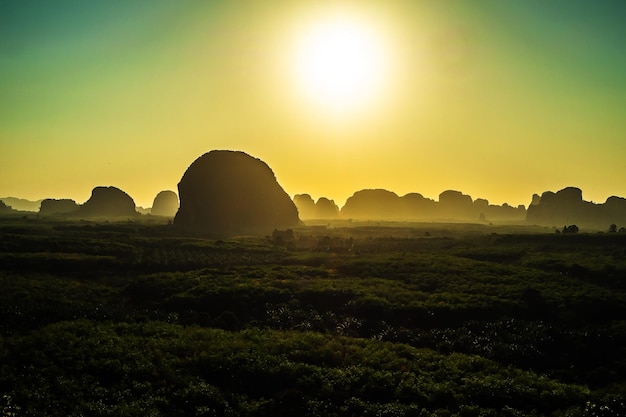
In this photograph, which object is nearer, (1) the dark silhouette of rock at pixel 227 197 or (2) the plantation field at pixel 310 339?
(2) the plantation field at pixel 310 339

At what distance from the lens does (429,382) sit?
22.3 meters

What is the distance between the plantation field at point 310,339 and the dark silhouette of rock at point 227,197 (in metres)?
71.5

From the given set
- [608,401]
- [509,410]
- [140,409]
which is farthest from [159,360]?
[608,401]

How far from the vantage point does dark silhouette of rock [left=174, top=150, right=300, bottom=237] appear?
420ft

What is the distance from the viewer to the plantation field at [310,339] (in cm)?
1994

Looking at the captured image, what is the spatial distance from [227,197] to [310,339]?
356ft

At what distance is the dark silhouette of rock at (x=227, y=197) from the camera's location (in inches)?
Answer: 5044

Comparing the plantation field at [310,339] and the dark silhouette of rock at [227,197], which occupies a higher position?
the dark silhouette of rock at [227,197]

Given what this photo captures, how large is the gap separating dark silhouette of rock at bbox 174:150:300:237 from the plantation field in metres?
71.5

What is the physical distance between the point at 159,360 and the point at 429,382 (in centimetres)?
1661

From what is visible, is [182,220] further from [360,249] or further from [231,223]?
[360,249]

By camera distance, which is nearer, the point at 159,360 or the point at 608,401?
the point at 608,401

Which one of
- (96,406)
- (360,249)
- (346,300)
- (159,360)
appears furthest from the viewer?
(360,249)

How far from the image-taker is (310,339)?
2917 cm
